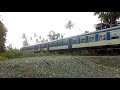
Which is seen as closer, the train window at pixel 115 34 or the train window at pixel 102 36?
the train window at pixel 115 34

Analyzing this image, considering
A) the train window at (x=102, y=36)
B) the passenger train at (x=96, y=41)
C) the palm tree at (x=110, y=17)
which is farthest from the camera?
the palm tree at (x=110, y=17)

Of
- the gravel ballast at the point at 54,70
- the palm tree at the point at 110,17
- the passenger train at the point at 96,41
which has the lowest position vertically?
the gravel ballast at the point at 54,70

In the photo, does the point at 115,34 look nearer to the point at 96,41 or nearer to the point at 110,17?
the point at 96,41

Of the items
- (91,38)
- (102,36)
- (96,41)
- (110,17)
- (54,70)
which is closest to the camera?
(54,70)

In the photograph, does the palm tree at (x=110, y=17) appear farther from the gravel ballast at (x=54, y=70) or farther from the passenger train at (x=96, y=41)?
the gravel ballast at (x=54, y=70)

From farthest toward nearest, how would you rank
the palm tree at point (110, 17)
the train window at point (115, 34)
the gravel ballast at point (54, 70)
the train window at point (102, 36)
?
the palm tree at point (110, 17) < the train window at point (102, 36) < the train window at point (115, 34) < the gravel ballast at point (54, 70)

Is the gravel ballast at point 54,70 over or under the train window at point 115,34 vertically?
under

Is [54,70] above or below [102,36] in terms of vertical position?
below

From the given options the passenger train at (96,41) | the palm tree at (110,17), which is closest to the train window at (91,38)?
the passenger train at (96,41)

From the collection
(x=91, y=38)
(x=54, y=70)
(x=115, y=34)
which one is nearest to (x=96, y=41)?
(x=91, y=38)

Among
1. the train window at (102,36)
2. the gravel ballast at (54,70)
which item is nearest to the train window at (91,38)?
the train window at (102,36)

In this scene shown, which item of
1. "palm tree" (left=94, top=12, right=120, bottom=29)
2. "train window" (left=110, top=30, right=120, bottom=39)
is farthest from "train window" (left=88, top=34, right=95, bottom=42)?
"palm tree" (left=94, top=12, right=120, bottom=29)
